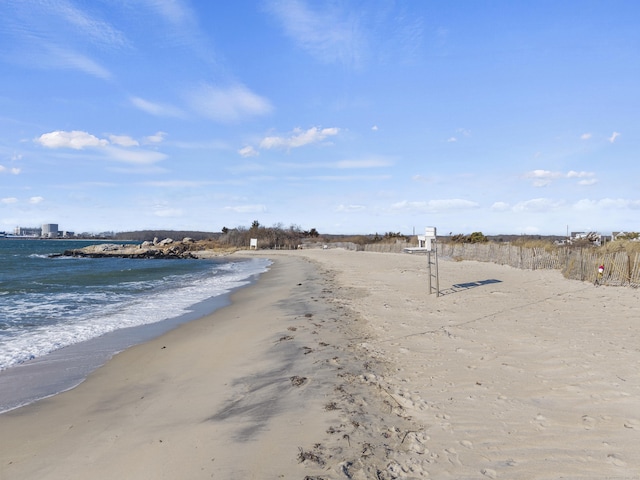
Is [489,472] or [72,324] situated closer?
[489,472]

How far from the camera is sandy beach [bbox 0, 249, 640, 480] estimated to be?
3.69 metres

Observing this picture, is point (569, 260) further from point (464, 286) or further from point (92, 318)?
point (92, 318)

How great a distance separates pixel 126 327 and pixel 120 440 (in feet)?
24.6

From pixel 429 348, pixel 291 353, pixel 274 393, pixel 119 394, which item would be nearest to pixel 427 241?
pixel 429 348

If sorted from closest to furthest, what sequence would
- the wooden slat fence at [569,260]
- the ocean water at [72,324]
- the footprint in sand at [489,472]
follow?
the footprint in sand at [489,472] → the ocean water at [72,324] → the wooden slat fence at [569,260]

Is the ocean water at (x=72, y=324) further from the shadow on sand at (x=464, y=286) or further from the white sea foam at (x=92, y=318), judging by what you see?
the shadow on sand at (x=464, y=286)

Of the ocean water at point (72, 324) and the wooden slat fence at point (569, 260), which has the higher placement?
the wooden slat fence at point (569, 260)

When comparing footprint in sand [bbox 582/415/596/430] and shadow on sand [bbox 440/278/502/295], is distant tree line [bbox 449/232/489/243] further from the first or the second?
footprint in sand [bbox 582/415/596/430]

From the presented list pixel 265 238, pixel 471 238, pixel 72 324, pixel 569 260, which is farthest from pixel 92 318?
pixel 265 238

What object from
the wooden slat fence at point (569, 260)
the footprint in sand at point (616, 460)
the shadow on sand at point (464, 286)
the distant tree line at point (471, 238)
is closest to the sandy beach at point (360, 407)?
the footprint in sand at point (616, 460)

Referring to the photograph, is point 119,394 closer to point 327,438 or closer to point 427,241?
point 327,438

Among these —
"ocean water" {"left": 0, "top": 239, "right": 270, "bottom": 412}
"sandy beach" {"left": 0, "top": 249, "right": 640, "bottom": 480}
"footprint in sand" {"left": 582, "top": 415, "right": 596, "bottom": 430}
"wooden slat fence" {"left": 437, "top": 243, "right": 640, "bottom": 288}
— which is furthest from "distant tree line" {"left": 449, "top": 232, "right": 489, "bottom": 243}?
"footprint in sand" {"left": 582, "top": 415, "right": 596, "bottom": 430}

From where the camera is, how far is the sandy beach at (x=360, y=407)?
369 centimetres

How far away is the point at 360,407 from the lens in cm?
486
